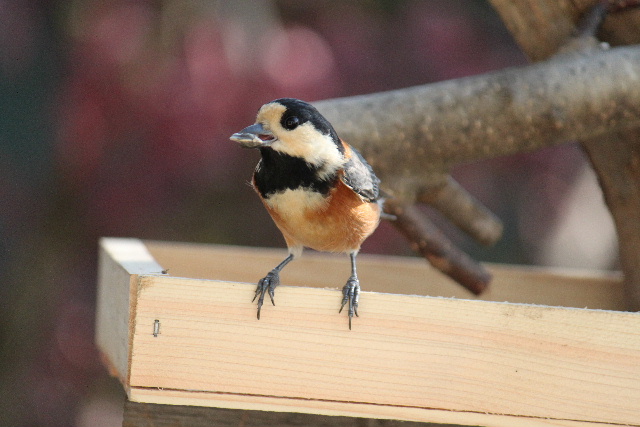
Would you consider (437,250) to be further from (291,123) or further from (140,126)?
(140,126)

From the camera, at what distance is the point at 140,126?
11.8ft

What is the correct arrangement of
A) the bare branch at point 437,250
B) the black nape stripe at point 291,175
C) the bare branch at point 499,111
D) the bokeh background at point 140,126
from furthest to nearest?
1. the bokeh background at point 140,126
2. the bare branch at point 437,250
3. the bare branch at point 499,111
4. the black nape stripe at point 291,175

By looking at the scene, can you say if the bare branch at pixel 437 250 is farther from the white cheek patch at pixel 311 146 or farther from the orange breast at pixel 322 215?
the white cheek patch at pixel 311 146

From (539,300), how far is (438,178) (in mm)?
667

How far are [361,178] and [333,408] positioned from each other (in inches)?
25.4

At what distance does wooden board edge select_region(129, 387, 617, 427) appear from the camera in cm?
168

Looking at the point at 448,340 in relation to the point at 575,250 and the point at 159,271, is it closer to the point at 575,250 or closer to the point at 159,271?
the point at 159,271

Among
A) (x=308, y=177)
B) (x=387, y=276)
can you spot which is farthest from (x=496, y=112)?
(x=387, y=276)

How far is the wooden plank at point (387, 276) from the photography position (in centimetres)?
271

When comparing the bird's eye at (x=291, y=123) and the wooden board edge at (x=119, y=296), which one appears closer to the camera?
the wooden board edge at (x=119, y=296)

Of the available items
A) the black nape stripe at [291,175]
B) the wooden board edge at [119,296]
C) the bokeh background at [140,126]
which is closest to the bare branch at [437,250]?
the black nape stripe at [291,175]

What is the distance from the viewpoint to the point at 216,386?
66.4 inches

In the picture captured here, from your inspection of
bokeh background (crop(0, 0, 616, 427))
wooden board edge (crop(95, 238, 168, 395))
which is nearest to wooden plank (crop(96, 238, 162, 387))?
wooden board edge (crop(95, 238, 168, 395))

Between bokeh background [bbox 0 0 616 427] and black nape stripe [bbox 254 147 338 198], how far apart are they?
1.59 m
